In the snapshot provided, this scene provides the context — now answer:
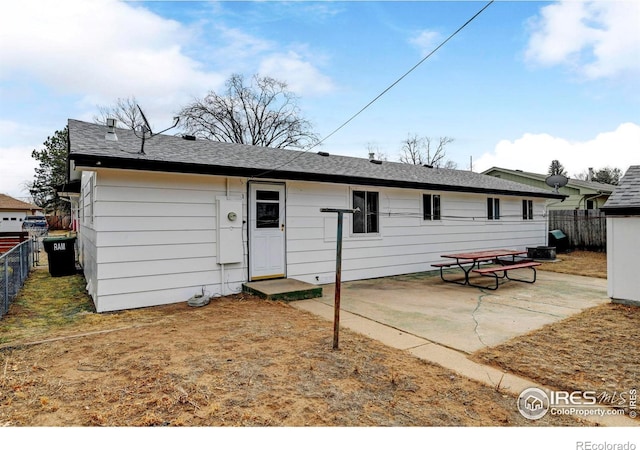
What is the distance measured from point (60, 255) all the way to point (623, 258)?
12.5 m

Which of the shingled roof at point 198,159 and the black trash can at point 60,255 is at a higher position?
the shingled roof at point 198,159

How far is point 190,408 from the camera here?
2.56 m

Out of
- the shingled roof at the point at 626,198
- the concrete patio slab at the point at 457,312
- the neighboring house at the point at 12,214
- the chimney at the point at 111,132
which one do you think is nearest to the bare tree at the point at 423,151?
the concrete patio slab at the point at 457,312

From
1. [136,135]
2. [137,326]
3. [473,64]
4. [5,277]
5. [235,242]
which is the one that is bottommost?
[137,326]

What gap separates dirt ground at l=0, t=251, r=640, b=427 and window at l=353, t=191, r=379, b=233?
12.9 feet

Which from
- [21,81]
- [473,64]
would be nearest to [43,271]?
[21,81]

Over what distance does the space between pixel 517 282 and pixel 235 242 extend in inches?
253

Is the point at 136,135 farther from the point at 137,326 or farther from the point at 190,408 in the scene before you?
the point at 190,408

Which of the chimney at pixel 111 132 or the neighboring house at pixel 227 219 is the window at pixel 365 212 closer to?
the neighboring house at pixel 227 219

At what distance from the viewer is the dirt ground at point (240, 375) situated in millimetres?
2467

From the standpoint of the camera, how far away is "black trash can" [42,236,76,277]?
9234 mm

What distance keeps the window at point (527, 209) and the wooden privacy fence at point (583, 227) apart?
332cm

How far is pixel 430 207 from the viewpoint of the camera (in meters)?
10.1

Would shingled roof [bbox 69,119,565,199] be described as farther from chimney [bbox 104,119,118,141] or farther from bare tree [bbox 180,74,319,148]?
bare tree [bbox 180,74,319,148]
